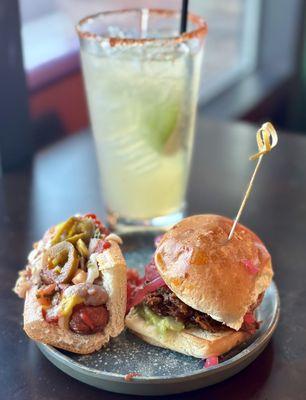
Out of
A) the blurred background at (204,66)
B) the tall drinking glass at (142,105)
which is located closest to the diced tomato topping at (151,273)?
the tall drinking glass at (142,105)

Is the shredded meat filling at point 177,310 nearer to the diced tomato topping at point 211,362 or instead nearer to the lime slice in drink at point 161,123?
the diced tomato topping at point 211,362

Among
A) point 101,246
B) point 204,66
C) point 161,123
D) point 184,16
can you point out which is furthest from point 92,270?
point 204,66

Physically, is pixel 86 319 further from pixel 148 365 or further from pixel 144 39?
pixel 144 39

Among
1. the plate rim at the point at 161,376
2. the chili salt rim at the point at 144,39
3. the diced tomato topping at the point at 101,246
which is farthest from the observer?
the chili salt rim at the point at 144,39

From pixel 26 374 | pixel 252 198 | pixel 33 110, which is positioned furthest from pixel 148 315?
pixel 33 110

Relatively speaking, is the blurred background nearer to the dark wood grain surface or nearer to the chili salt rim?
the dark wood grain surface

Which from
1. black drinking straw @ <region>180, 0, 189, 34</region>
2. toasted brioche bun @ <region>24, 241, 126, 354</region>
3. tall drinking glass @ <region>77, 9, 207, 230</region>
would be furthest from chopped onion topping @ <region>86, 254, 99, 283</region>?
black drinking straw @ <region>180, 0, 189, 34</region>
